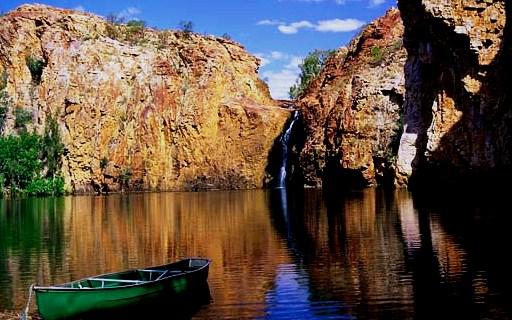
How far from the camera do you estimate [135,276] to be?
21.4 meters

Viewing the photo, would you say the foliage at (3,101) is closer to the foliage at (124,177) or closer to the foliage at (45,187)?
the foliage at (45,187)

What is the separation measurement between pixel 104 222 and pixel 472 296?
110 feet

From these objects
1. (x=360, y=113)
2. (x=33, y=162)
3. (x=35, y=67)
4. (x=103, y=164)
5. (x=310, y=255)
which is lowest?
(x=310, y=255)

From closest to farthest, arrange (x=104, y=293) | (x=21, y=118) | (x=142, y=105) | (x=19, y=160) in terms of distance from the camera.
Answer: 1. (x=104, y=293)
2. (x=19, y=160)
3. (x=142, y=105)
4. (x=21, y=118)

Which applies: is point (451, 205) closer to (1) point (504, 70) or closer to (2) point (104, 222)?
(1) point (504, 70)

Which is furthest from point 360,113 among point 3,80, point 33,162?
point 3,80

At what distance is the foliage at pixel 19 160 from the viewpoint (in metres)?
101

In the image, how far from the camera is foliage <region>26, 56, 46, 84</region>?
363ft

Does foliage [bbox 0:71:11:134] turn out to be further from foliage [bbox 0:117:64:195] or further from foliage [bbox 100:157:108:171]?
foliage [bbox 100:157:108:171]

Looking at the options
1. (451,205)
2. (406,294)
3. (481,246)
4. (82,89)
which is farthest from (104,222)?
(82,89)

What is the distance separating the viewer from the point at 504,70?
180 ft

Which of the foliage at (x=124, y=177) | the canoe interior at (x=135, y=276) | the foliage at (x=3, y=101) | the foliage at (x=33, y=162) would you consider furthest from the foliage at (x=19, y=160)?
the canoe interior at (x=135, y=276)

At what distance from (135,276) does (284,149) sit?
7947 cm

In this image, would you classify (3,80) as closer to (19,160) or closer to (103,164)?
(19,160)
